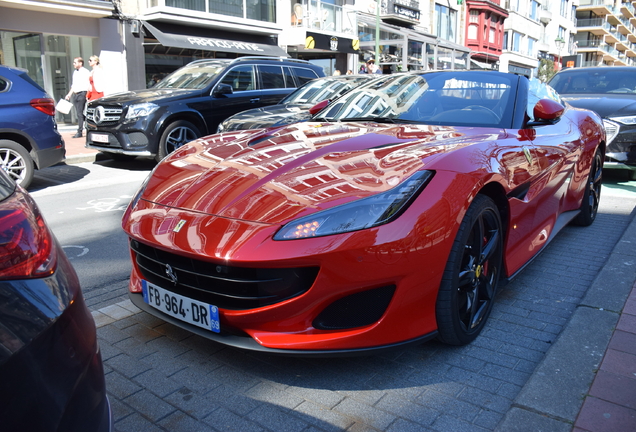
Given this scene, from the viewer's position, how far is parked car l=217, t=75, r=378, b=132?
7.85 m

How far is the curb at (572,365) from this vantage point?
2.18 m

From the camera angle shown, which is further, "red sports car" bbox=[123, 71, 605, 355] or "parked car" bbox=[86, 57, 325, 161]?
"parked car" bbox=[86, 57, 325, 161]

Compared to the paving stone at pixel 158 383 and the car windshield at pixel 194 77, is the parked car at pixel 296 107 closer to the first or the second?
the car windshield at pixel 194 77

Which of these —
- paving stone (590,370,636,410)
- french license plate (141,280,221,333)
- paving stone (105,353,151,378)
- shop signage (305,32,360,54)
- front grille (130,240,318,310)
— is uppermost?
shop signage (305,32,360,54)

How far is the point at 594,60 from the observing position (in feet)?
248

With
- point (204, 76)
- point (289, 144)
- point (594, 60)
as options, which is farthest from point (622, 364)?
point (594, 60)

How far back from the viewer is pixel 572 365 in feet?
8.46

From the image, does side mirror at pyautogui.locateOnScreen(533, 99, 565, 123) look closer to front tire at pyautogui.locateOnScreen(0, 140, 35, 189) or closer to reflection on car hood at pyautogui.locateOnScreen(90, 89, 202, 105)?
front tire at pyautogui.locateOnScreen(0, 140, 35, 189)

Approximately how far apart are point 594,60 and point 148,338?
85116mm

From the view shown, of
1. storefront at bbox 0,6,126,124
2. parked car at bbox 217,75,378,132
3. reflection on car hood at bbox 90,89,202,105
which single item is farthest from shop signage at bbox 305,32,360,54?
reflection on car hood at bbox 90,89,202,105

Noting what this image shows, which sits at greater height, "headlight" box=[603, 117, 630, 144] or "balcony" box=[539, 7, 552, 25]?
"balcony" box=[539, 7, 552, 25]

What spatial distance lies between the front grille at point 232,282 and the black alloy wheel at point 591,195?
376 centimetres

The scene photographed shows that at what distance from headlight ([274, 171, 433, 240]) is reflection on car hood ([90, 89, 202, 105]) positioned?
724 cm

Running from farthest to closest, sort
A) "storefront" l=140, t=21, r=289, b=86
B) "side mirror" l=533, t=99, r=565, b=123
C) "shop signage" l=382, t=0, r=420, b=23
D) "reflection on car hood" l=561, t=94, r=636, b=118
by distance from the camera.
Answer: "shop signage" l=382, t=0, r=420, b=23 < "storefront" l=140, t=21, r=289, b=86 < "reflection on car hood" l=561, t=94, r=636, b=118 < "side mirror" l=533, t=99, r=565, b=123
